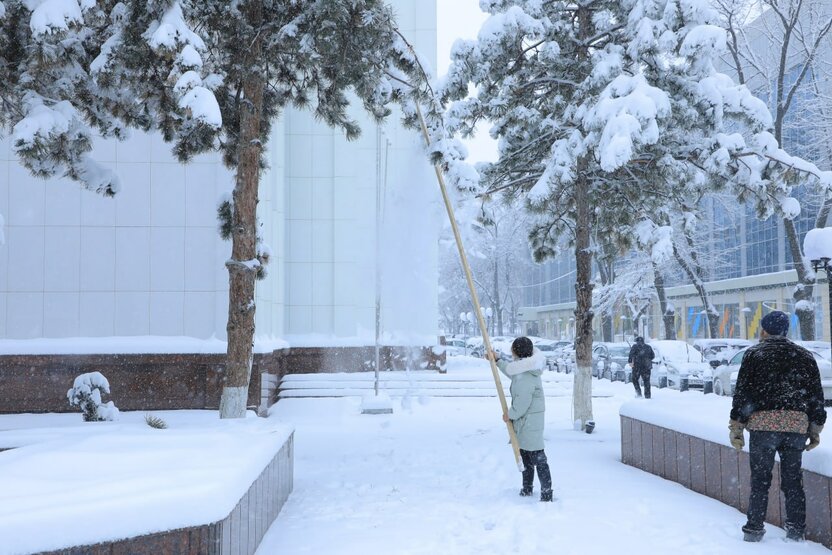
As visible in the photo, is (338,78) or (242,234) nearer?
(242,234)

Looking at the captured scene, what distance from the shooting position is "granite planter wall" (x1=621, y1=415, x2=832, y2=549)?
630 cm

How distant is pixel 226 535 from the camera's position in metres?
4.68

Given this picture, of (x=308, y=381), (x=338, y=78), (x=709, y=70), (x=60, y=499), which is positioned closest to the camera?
(x=60, y=499)

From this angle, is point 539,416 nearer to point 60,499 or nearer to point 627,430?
point 627,430

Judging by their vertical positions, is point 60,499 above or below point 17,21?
below

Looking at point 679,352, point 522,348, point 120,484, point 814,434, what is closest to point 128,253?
point 522,348

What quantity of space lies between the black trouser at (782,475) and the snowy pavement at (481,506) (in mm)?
198

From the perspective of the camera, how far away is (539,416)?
8109 millimetres

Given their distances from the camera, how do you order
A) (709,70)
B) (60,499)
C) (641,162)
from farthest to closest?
1. (641,162)
2. (709,70)
3. (60,499)

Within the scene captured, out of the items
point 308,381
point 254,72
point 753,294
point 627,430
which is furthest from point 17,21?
point 753,294

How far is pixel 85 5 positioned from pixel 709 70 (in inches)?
372

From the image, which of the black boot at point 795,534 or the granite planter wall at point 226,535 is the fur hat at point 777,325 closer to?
the black boot at point 795,534

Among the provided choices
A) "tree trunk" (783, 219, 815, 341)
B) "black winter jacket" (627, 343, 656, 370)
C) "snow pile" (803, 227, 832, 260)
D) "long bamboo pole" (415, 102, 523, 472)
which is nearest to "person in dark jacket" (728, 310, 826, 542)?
"long bamboo pole" (415, 102, 523, 472)

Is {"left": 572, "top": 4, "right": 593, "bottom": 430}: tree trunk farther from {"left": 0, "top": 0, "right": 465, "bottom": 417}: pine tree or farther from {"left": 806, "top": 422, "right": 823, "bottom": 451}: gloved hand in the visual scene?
{"left": 806, "top": 422, "right": 823, "bottom": 451}: gloved hand
